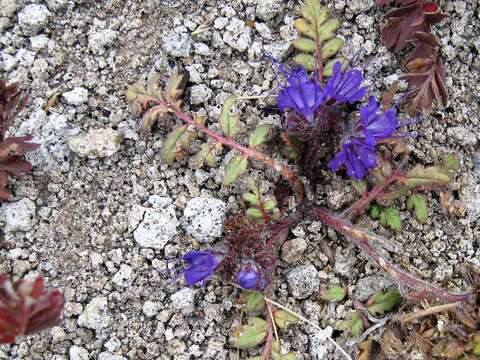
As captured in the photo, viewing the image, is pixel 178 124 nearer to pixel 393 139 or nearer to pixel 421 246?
pixel 393 139

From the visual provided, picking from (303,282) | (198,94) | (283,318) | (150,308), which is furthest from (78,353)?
(198,94)

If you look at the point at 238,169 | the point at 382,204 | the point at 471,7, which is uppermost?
the point at 471,7

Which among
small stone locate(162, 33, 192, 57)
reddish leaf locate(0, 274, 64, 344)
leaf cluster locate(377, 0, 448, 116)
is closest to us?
reddish leaf locate(0, 274, 64, 344)

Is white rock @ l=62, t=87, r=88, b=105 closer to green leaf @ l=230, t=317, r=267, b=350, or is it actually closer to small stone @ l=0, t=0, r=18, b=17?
small stone @ l=0, t=0, r=18, b=17

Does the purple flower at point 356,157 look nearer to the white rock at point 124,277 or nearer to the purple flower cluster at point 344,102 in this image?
the purple flower cluster at point 344,102

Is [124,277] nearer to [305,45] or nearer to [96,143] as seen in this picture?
[96,143]

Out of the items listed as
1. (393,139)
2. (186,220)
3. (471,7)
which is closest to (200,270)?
(186,220)

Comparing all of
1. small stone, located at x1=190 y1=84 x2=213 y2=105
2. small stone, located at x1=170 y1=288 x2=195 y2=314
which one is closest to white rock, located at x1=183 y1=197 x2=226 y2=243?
small stone, located at x1=170 y1=288 x2=195 y2=314
